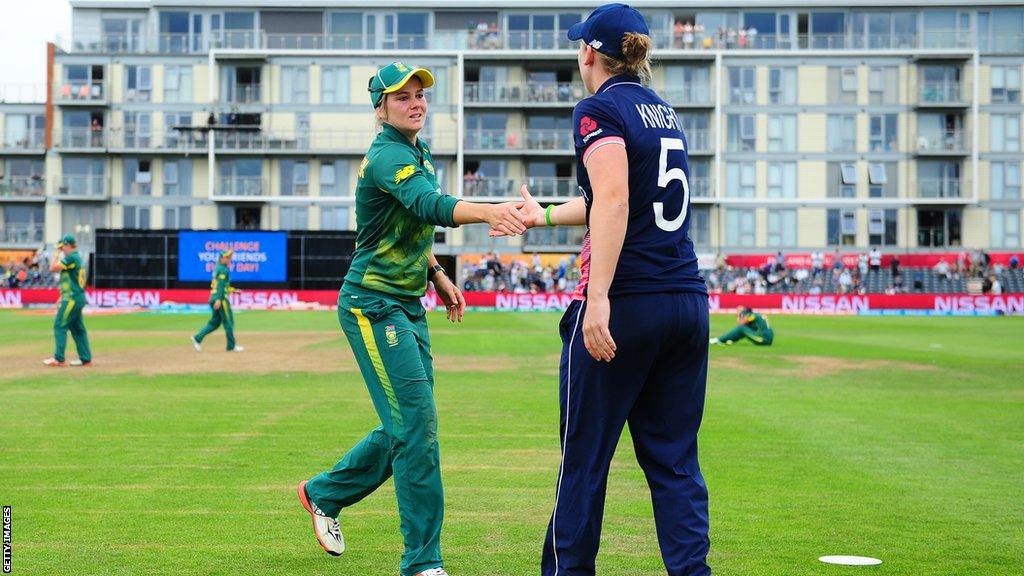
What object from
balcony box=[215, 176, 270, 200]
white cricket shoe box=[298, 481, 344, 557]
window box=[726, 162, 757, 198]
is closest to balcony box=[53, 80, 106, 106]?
balcony box=[215, 176, 270, 200]

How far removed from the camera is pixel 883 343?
3031cm

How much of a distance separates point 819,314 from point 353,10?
37022mm

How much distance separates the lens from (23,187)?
3095 inches

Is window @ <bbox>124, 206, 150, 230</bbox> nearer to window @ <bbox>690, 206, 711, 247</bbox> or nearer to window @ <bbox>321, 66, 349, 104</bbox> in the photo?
window @ <bbox>321, 66, 349, 104</bbox>

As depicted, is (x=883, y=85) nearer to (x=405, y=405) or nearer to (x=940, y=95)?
(x=940, y=95)

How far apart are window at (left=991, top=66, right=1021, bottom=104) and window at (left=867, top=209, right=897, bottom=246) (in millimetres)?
9544

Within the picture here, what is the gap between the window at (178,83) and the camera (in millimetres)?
76500

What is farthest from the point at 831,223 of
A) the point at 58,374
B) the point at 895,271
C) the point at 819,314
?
the point at 58,374

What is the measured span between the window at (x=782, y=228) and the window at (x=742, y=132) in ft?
14.4

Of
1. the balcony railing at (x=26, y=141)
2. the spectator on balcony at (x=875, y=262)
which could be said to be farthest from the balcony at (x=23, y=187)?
the spectator on balcony at (x=875, y=262)

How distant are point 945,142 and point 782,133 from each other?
32.4 feet

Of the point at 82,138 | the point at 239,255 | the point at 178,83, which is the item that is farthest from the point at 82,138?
the point at 239,255

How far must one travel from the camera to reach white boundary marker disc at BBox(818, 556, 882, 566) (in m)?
6.46

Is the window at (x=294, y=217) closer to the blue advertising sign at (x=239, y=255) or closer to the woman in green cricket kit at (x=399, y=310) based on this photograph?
the blue advertising sign at (x=239, y=255)
